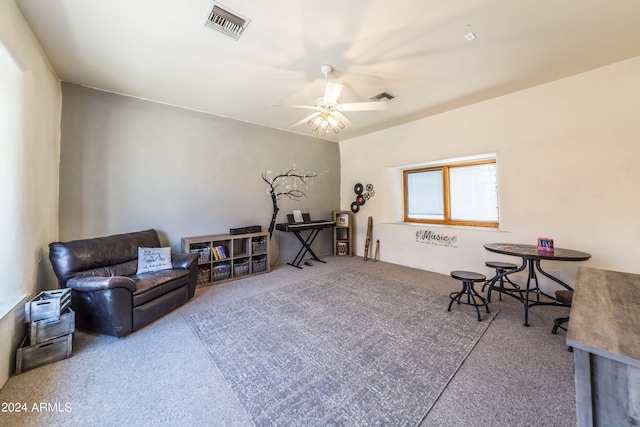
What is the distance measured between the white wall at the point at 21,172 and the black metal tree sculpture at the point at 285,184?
2915 millimetres

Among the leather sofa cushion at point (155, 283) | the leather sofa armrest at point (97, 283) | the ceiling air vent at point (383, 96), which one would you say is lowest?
the leather sofa cushion at point (155, 283)

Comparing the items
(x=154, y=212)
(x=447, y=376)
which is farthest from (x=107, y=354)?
(x=447, y=376)

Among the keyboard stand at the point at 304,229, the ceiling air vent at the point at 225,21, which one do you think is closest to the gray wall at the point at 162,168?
the keyboard stand at the point at 304,229

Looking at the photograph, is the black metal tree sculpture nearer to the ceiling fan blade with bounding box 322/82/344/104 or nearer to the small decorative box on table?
the ceiling fan blade with bounding box 322/82/344/104

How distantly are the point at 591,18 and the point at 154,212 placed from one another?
A: 17.4ft

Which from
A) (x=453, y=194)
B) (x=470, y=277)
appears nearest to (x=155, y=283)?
(x=470, y=277)

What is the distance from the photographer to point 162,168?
360 centimetres

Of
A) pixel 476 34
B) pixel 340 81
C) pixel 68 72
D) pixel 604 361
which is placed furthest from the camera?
pixel 340 81

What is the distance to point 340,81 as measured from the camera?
2.96m

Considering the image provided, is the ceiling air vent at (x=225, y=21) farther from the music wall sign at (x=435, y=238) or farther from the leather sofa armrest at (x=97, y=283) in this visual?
the music wall sign at (x=435, y=238)

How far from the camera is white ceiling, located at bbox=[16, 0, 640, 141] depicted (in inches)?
73.9

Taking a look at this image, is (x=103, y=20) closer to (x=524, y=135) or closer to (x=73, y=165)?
(x=73, y=165)

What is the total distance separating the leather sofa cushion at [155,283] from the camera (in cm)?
239

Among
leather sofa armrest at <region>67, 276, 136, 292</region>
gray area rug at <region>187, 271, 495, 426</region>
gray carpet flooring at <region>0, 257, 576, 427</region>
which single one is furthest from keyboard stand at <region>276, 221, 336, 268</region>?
leather sofa armrest at <region>67, 276, 136, 292</region>
